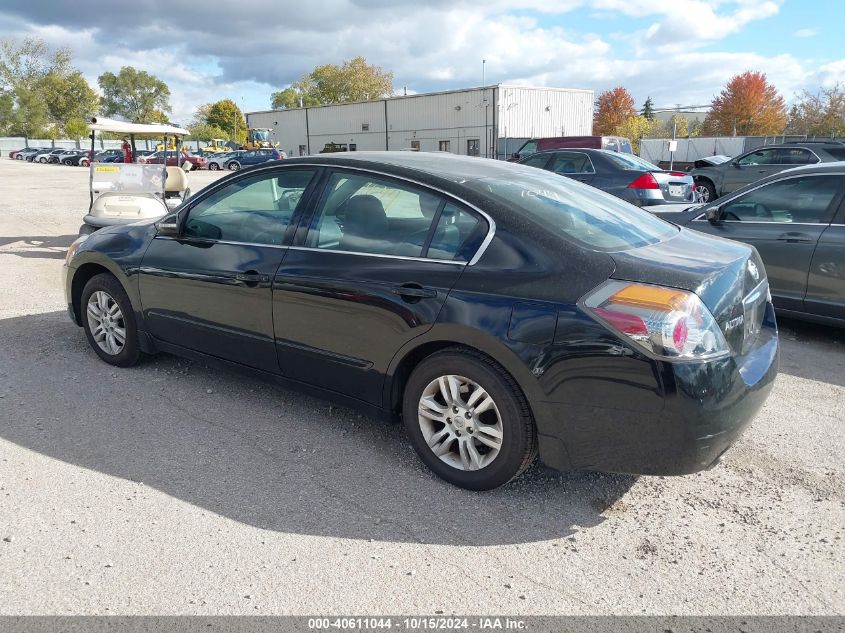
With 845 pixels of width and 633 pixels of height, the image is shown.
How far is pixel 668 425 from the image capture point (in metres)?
2.75

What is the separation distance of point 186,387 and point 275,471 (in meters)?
1.45

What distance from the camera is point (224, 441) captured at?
12.6 ft

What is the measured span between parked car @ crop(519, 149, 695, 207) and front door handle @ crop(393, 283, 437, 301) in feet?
29.8

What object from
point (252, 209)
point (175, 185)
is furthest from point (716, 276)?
point (175, 185)

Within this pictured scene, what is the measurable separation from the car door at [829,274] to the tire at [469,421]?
3.75 meters

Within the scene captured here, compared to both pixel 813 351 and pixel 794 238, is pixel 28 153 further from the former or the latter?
pixel 813 351

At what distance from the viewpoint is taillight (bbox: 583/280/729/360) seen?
272cm

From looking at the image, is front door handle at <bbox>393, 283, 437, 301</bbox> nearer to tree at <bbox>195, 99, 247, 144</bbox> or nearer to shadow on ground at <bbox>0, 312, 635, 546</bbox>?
shadow on ground at <bbox>0, 312, 635, 546</bbox>

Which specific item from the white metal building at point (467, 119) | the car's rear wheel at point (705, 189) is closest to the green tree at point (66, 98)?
the white metal building at point (467, 119)

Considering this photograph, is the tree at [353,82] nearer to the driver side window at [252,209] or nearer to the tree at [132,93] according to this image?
the tree at [132,93]

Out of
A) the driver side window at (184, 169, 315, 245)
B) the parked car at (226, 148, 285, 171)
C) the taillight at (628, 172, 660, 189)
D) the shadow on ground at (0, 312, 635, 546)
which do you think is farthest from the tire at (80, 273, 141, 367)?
the parked car at (226, 148, 285, 171)

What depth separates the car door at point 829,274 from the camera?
546 cm

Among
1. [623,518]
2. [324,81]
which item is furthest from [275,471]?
[324,81]

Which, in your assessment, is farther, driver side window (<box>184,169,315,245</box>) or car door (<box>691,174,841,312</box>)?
car door (<box>691,174,841,312</box>)
